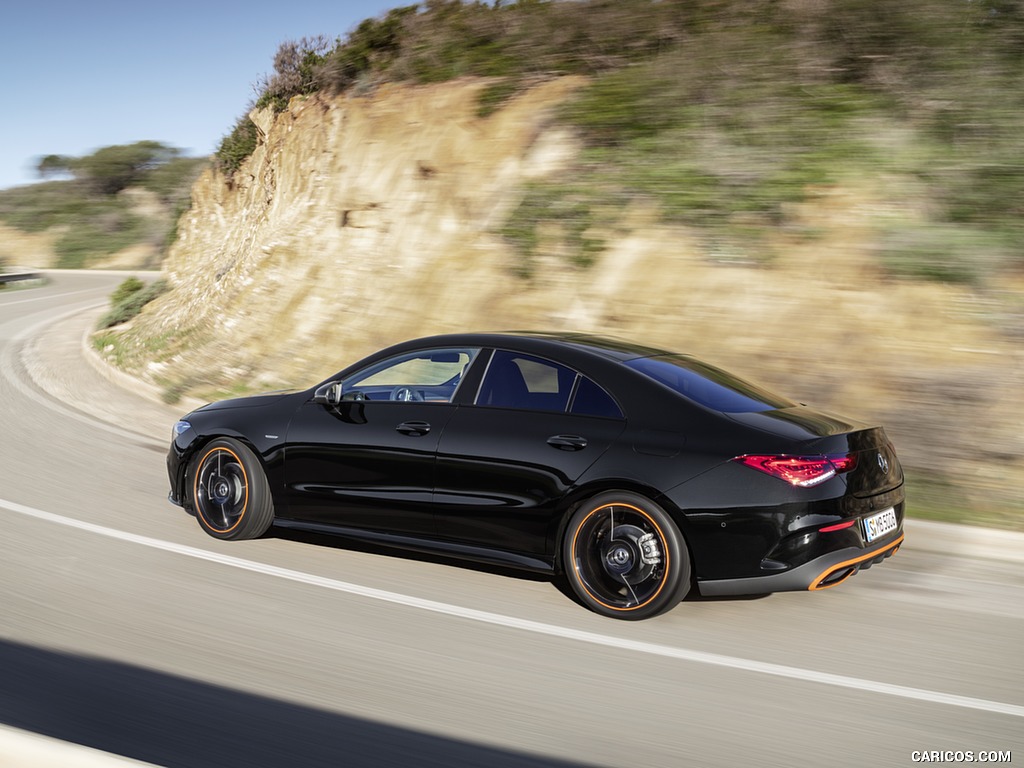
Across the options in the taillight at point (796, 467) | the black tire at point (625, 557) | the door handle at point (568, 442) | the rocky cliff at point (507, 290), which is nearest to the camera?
the taillight at point (796, 467)

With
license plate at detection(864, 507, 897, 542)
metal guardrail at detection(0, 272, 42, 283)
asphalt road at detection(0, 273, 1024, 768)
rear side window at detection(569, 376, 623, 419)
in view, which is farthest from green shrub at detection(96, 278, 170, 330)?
license plate at detection(864, 507, 897, 542)

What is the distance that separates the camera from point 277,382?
14.0m

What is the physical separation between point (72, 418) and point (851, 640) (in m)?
10.0

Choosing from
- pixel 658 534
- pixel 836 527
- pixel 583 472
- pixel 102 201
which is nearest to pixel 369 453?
pixel 583 472

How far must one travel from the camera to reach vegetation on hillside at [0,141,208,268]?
213 ft

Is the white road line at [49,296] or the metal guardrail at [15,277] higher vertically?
the metal guardrail at [15,277]

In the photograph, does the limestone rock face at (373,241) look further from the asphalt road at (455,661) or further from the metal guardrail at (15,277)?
the metal guardrail at (15,277)

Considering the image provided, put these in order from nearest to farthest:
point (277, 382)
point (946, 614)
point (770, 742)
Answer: point (770, 742) < point (946, 614) < point (277, 382)

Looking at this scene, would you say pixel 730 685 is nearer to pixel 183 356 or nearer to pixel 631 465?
pixel 631 465

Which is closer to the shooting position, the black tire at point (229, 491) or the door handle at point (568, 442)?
the door handle at point (568, 442)

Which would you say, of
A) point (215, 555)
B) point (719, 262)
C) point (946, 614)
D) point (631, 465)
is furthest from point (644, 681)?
point (719, 262)

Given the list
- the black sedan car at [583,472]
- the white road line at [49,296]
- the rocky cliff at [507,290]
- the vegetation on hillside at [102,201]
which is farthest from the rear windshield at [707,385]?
the vegetation on hillside at [102,201]

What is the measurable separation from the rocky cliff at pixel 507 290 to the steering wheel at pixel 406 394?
161 inches

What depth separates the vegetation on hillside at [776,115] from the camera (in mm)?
10203
